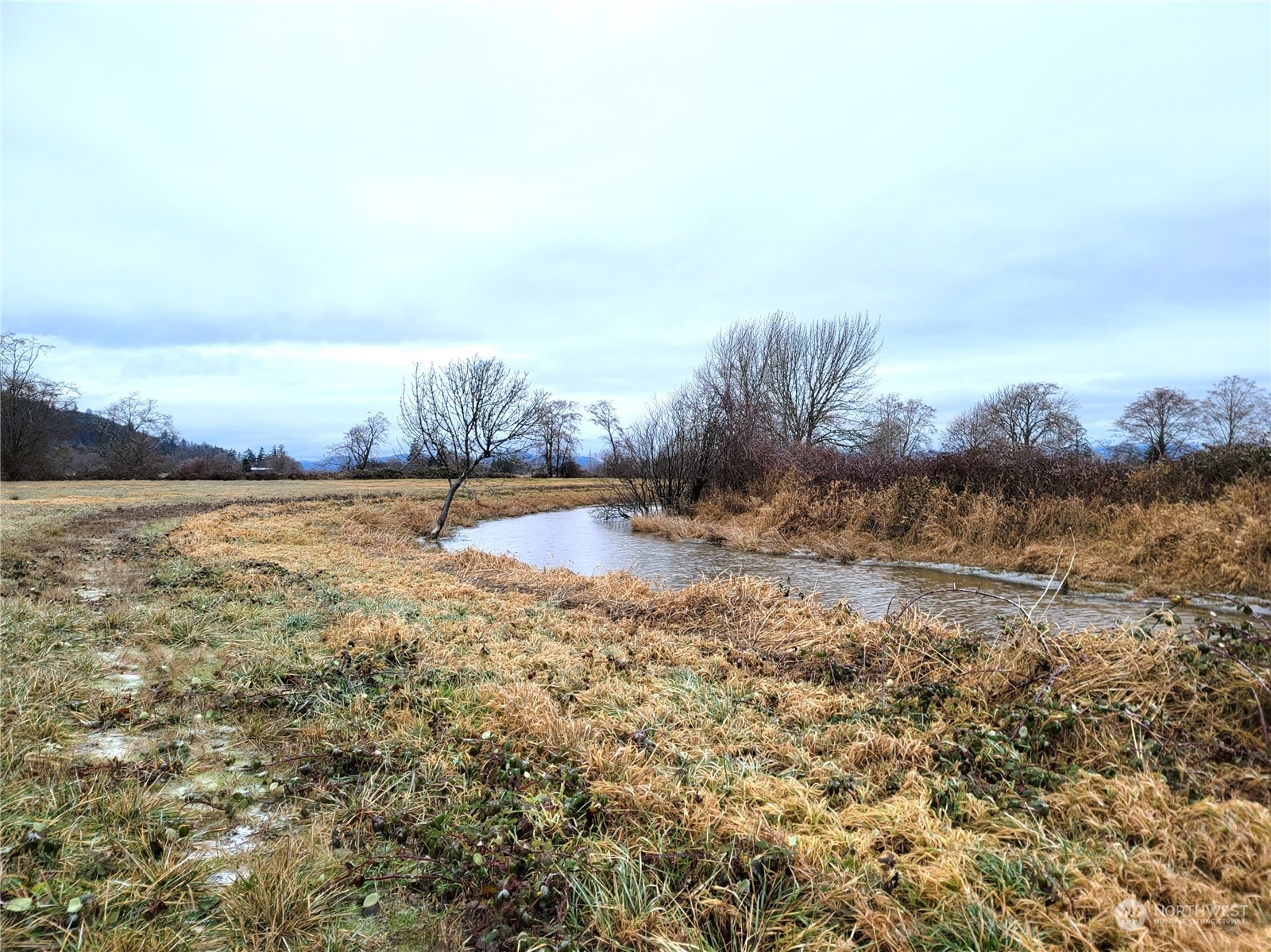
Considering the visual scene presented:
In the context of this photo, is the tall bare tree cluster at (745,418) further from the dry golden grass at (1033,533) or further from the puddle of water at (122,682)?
the puddle of water at (122,682)

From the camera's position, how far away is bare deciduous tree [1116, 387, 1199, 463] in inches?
1231

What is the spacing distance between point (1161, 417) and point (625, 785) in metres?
41.9

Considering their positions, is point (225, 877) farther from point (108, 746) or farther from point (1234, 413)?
point (1234, 413)

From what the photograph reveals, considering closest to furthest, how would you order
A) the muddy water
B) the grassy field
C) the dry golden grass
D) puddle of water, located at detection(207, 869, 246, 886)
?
the grassy field < puddle of water, located at detection(207, 869, 246, 886) < the muddy water < the dry golden grass

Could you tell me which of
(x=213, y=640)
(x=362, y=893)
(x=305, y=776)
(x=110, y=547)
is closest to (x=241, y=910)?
(x=362, y=893)

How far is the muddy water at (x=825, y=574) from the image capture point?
830cm

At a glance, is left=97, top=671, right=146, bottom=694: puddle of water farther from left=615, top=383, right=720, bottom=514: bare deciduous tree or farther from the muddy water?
left=615, top=383, right=720, bottom=514: bare deciduous tree

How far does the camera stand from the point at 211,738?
3.77 meters

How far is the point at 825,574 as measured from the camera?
12680 mm

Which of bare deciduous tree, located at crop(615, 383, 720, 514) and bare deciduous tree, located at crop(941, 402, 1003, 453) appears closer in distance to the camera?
bare deciduous tree, located at crop(615, 383, 720, 514)

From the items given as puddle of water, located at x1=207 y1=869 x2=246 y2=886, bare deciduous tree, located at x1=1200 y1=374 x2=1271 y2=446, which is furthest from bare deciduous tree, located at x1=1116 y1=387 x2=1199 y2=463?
puddle of water, located at x1=207 y1=869 x2=246 y2=886

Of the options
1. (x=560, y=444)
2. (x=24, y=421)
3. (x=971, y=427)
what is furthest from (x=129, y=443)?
(x=971, y=427)

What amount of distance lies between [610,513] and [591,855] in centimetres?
2308

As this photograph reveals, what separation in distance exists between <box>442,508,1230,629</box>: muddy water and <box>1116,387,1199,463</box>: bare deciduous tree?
92.2 ft
